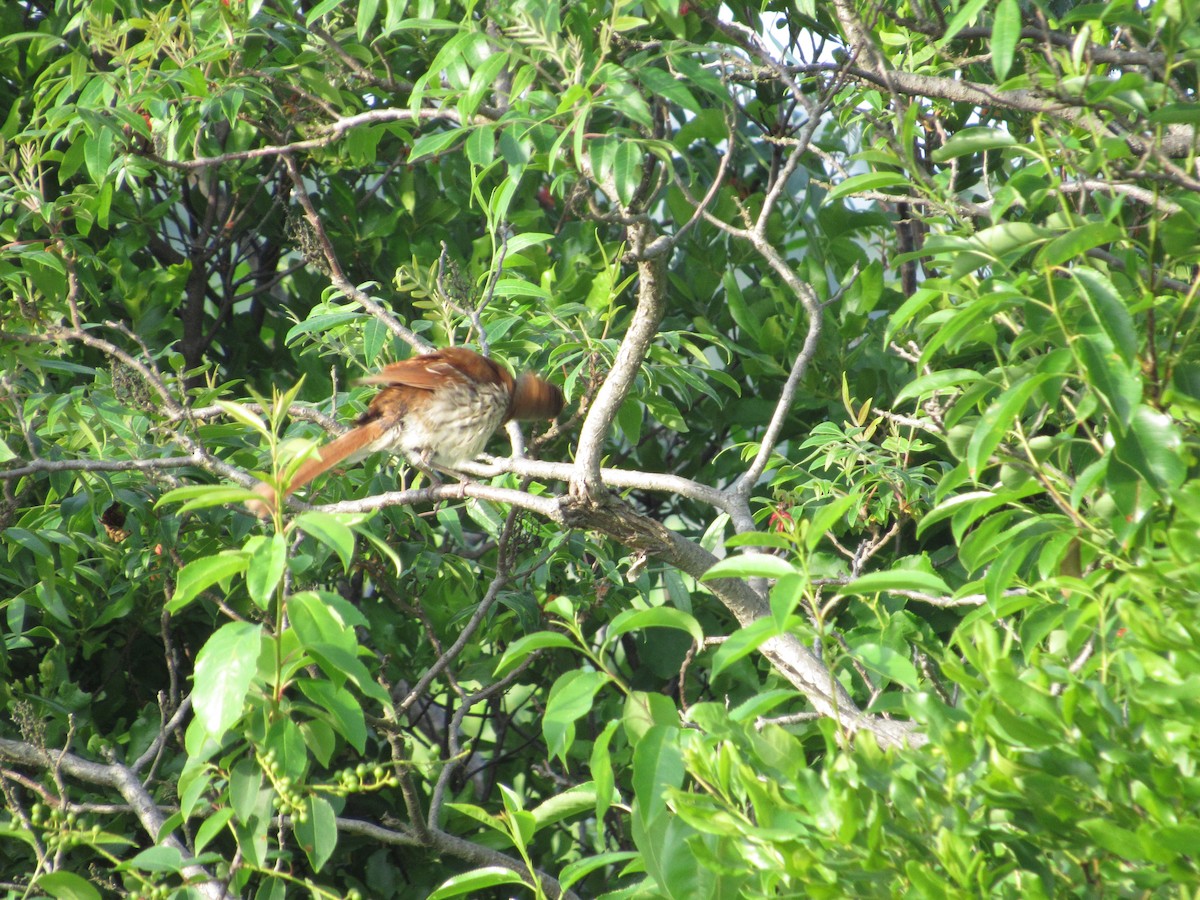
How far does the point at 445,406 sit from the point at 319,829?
215 centimetres

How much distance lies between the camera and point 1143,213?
3.14m

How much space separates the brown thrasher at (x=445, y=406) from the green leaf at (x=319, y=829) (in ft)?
5.70

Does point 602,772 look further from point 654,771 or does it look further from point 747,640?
point 747,640

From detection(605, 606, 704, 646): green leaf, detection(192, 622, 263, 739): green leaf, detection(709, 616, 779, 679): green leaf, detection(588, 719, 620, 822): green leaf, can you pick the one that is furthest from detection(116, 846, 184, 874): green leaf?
detection(709, 616, 779, 679): green leaf

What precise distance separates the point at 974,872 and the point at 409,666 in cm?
336

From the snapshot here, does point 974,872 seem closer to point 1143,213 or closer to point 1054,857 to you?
point 1054,857

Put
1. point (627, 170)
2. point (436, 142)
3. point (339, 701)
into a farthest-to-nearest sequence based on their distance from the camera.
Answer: point (436, 142) → point (627, 170) → point (339, 701)

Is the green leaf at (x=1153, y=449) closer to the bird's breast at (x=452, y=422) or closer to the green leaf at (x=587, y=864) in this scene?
the green leaf at (x=587, y=864)

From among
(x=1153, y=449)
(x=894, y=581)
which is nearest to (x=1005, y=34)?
(x=1153, y=449)

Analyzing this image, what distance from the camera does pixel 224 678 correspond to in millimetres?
1761

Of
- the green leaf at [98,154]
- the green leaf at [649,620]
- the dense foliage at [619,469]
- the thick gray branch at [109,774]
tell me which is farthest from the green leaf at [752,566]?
the green leaf at [98,154]

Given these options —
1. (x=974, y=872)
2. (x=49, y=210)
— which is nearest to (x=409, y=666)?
(x=49, y=210)

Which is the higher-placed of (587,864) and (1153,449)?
(1153,449)

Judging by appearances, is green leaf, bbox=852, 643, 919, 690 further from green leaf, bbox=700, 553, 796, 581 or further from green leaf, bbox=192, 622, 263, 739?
green leaf, bbox=192, 622, 263, 739
